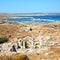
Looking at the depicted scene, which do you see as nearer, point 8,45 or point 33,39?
point 8,45

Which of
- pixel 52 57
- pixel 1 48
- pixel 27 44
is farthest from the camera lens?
pixel 27 44

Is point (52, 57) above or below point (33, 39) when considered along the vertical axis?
above

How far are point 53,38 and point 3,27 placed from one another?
53.6 ft

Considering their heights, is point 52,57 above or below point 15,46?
above

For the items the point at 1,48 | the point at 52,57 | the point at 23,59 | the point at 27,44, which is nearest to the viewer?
the point at 23,59

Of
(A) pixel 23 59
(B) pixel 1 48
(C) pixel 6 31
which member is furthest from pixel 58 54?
(C) pixel 6 31

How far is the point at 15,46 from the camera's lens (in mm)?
28484

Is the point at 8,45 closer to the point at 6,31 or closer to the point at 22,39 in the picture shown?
the point at 22,39

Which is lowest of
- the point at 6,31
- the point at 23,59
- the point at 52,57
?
the point at 6,31

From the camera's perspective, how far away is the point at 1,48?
27.4m

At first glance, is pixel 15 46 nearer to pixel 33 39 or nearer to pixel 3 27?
pixel 33 39

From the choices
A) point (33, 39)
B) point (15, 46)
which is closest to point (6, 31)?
point (33, 39)

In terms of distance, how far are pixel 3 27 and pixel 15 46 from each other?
16540mm

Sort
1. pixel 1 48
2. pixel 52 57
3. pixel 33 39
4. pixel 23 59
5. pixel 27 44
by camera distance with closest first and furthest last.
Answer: pixel 23 59, pixel 52 57, pixel 1 48, pixel 27 44, pixel 33 39
